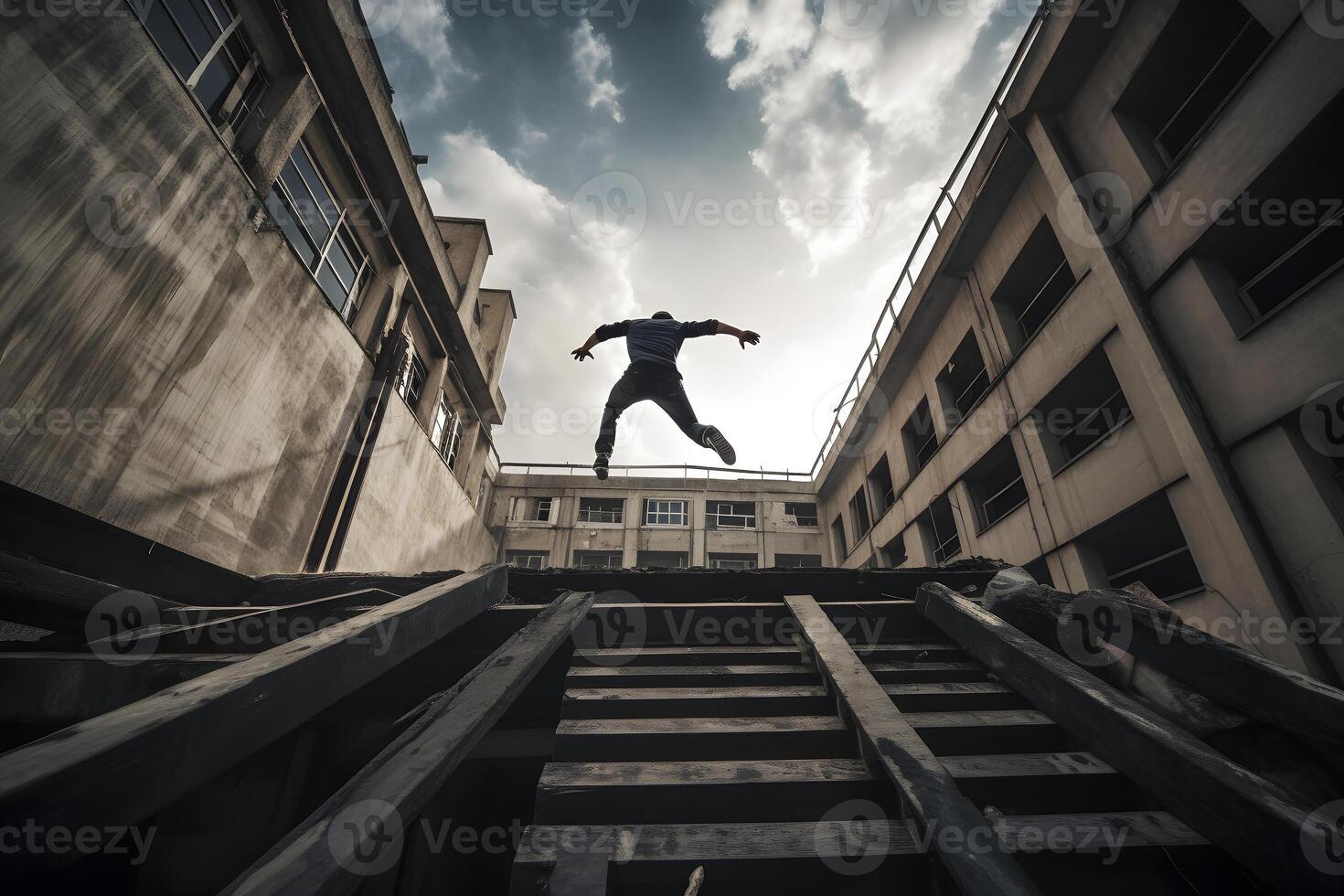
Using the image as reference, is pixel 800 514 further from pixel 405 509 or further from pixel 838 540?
pixel 405 509

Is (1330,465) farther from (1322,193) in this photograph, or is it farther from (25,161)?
(25,161)

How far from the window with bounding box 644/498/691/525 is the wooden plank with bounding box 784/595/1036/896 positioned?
2208cm

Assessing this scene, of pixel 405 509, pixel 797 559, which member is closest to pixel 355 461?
pixel 405 509

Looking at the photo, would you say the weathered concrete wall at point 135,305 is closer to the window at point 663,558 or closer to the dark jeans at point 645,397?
the dark jeans at point 645,397

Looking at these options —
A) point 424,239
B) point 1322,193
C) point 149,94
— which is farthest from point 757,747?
point 424,239

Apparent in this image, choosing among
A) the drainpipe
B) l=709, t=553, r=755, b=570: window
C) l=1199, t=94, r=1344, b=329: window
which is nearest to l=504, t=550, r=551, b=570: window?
l=709, t=553, r=755, b=570: window

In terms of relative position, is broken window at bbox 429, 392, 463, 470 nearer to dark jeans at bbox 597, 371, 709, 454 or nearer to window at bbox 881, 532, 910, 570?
dark jeans at bbox 597, 371, 709, 454

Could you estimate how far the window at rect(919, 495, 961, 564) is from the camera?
13148 mm

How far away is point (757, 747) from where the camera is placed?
8.46 ft

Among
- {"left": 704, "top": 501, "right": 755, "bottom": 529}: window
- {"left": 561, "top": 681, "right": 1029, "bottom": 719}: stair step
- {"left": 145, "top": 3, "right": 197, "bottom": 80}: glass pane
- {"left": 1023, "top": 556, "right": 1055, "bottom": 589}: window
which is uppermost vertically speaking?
{"left": 704, "top": 501, "right": 755, "bottom": 529}: window

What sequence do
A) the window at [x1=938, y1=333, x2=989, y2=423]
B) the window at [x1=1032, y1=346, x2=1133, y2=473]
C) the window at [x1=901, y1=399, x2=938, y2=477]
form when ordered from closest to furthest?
the window at [x1=1032, y1=346, x2=1133, y2=473] → the window at [x1=938, y1=333, x2=989, y2=423] → the window at [x1=901, y1=399, x2=938, y2=477]

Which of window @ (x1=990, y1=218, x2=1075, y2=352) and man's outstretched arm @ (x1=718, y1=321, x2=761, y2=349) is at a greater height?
window @ (x1=990, y1=218, x2=1075, y2=352)

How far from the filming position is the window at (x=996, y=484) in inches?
436


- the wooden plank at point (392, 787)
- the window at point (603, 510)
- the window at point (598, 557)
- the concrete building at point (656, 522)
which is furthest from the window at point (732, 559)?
the wooden plank at point (392, 787)
